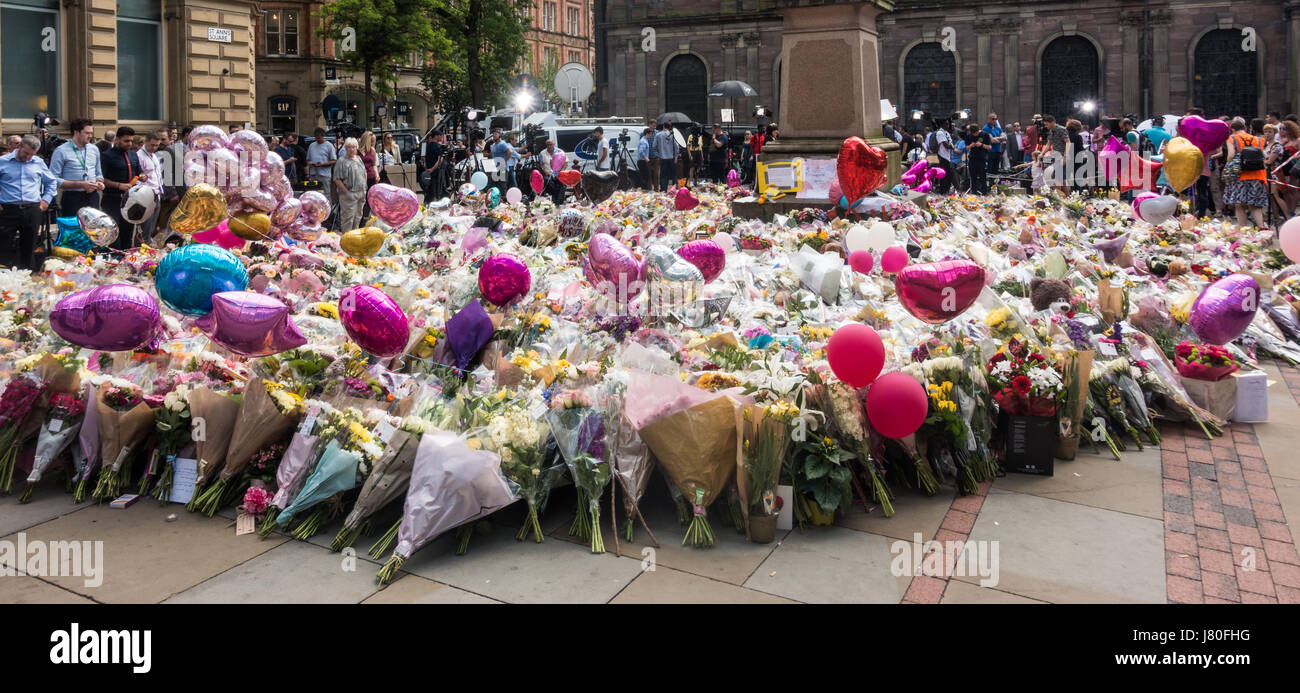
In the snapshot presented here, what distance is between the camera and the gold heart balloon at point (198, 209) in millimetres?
7785

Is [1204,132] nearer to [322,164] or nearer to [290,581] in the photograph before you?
[290,581]

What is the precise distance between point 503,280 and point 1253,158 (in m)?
12.7

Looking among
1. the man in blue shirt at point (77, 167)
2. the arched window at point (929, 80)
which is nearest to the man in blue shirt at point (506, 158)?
the man in blue shirt at point (77, 167)

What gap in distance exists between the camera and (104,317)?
16.5ft

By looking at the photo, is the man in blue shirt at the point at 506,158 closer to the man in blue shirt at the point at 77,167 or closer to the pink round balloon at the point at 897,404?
the man in blue shirt at the point at 77,167

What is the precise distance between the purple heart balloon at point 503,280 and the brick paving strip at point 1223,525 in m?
3.80

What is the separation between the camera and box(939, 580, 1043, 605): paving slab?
3988 millimetres

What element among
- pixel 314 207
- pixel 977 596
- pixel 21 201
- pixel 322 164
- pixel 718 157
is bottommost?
pixel 977 596

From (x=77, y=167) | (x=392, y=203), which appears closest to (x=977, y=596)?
(x=392, y=203)

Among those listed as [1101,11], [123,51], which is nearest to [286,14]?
[123,51]

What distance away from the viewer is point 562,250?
Result: 32.2ft

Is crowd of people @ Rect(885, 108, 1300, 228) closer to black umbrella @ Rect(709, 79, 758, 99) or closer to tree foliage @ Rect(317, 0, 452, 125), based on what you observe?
black umbrella @ Rect(709, 79, 758, 99)

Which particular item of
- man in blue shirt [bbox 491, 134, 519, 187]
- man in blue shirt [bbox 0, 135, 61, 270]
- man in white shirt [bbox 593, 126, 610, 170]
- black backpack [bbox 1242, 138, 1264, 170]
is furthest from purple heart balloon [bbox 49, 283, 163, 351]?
man in white shirt [bbox 593, 126, 610, 170]
